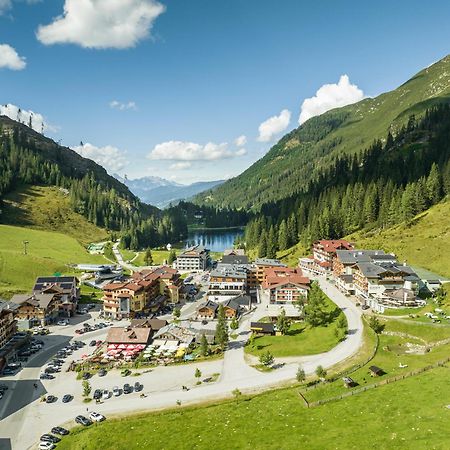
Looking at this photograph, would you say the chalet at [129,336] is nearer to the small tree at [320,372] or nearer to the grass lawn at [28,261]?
the small tree at [320,372]

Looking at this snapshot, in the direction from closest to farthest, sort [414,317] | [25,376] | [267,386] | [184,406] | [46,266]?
[184,406]
[267,386]
[25,376]
[414,317]
[46,266]

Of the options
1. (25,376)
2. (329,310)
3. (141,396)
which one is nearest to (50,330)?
(25,376)

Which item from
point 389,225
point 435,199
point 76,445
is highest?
point 435,199

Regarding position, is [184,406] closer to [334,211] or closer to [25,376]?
[25,376]

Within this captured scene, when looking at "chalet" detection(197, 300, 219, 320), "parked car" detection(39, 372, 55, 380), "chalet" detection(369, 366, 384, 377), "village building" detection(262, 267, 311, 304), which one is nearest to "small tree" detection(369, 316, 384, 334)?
"chalet" detection(369, 366, 384, 377)

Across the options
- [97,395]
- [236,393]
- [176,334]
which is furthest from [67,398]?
[176,334]

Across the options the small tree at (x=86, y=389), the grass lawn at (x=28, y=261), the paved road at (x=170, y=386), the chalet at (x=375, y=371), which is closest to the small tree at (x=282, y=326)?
the paved road at (x=170, y=386)

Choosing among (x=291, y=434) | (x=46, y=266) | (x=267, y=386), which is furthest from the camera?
(x=46, y=266)
